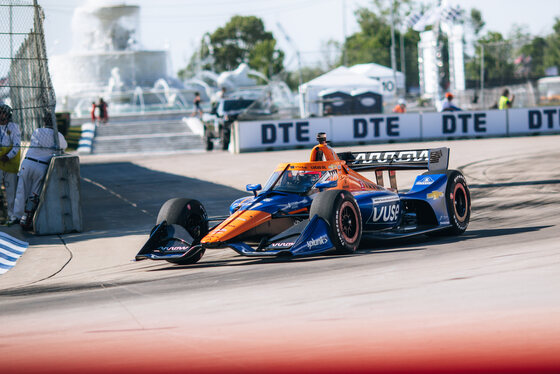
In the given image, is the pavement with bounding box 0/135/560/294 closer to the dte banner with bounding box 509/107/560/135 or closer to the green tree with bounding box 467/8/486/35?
the dte banner with bounding box 509/107/560/135

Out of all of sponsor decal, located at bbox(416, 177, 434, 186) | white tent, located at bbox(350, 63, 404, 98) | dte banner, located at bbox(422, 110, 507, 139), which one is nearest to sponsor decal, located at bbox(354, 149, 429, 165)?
sponsor decal, located at bbox(416, 177, 434, 186)

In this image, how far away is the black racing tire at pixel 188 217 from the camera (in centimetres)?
960

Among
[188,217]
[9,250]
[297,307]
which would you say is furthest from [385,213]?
[9,250]

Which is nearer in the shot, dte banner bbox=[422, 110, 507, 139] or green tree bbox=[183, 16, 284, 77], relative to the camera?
dte banner bbox=[422, 110, 507, 139]

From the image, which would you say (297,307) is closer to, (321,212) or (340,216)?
(321,212)

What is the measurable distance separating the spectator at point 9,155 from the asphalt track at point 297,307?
4.63 ft

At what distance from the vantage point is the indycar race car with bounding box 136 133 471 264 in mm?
8836

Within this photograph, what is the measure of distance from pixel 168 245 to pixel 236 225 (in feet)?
2.66

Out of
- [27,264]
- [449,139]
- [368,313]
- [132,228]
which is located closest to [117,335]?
[368,313]

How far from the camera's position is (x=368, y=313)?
20.3ft

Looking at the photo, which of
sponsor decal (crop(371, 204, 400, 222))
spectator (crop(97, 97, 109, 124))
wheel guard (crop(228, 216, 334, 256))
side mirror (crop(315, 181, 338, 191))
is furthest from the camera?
spectator (crop(97, 97, 109, 124))

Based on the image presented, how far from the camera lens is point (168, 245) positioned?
30.4ft

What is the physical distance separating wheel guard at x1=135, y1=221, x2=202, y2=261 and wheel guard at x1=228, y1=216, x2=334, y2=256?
1.80ft

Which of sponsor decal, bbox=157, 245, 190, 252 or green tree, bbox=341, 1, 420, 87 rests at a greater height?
green tree, bbox=341, 1, 420, 87
